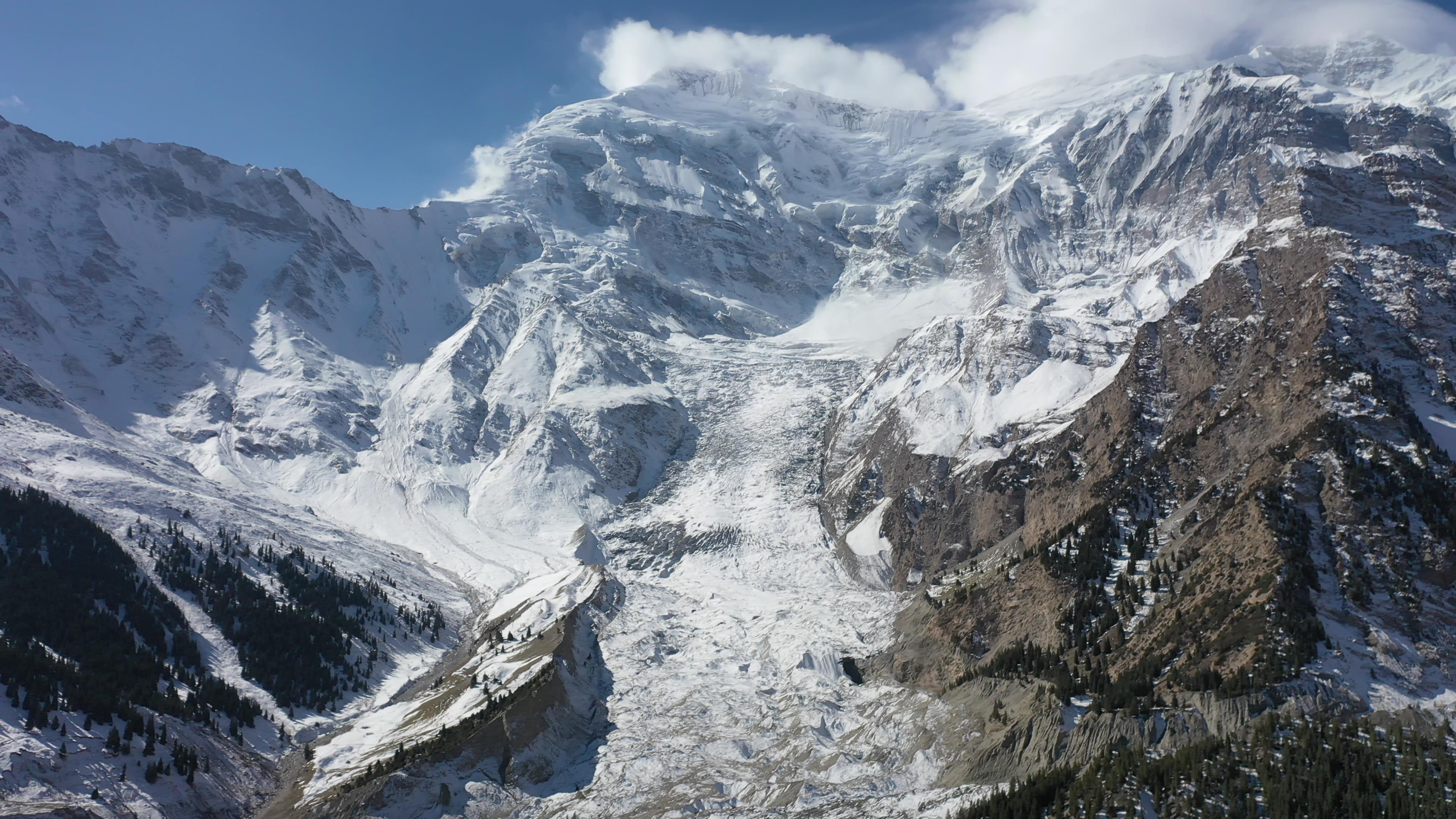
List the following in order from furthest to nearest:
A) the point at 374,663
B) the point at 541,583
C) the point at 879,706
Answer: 1. the point at 541,583
2. the point at 374,663
3. the point at 879,706

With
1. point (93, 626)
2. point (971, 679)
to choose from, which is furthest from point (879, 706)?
point (93, 626)

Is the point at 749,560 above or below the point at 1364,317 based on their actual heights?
below

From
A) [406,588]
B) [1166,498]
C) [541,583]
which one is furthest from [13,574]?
[1166,498]

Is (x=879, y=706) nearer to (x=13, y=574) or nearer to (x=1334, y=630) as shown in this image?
(x=1334, y=630)

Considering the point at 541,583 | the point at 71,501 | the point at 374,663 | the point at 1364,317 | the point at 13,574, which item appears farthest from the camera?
the point at 541,583

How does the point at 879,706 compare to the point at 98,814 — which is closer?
the point at 98,814

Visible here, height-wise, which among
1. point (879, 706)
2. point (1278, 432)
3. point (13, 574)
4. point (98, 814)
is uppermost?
point (1278, 432)

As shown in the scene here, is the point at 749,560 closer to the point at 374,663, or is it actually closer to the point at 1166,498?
the point at 374,663

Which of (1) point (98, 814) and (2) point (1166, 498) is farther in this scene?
(2) point (1166, 498)

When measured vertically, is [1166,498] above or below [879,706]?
above
